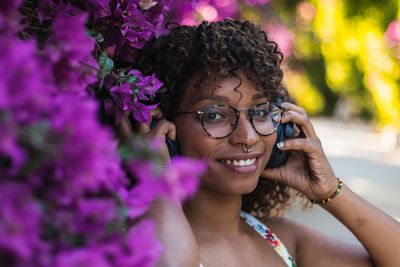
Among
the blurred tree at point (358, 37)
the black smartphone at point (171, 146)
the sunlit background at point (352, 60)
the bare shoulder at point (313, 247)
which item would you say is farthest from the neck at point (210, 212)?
the blurred tree at point (358, 37)

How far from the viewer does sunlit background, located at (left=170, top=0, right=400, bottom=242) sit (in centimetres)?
537

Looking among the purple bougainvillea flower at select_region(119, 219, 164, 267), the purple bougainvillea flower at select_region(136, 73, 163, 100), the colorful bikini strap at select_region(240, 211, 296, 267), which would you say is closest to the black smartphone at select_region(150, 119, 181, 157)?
the purple bougainvillea flower at select_region(136, 73, 163, 100)

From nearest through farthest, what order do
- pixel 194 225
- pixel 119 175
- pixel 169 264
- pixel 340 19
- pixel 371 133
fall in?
pixel 119 175 → pixel 169 264 → pixel 194 225 → pixel 340 19 → pixel 371 133

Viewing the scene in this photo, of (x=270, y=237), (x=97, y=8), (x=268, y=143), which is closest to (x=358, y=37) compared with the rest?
Answer: (x=270, y=237)

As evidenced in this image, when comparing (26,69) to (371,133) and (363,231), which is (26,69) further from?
(371,133)

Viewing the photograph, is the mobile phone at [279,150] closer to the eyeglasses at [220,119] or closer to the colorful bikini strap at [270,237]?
the eyeglasses at [220,119]

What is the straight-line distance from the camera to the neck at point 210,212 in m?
1.90

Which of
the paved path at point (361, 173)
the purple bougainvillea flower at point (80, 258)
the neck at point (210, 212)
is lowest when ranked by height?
the paved path at point (361, 173)

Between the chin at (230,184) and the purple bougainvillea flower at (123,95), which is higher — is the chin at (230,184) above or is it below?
below

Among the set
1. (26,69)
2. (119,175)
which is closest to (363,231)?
(119,175)

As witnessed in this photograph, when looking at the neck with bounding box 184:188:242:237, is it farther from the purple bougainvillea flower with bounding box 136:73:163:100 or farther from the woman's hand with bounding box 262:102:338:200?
the purple bougainvillea flower with bounding box 136:73:163:100

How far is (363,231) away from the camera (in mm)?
1955

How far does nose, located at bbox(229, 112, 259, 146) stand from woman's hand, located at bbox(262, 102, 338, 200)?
0.22 metres

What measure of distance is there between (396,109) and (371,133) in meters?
4.53
